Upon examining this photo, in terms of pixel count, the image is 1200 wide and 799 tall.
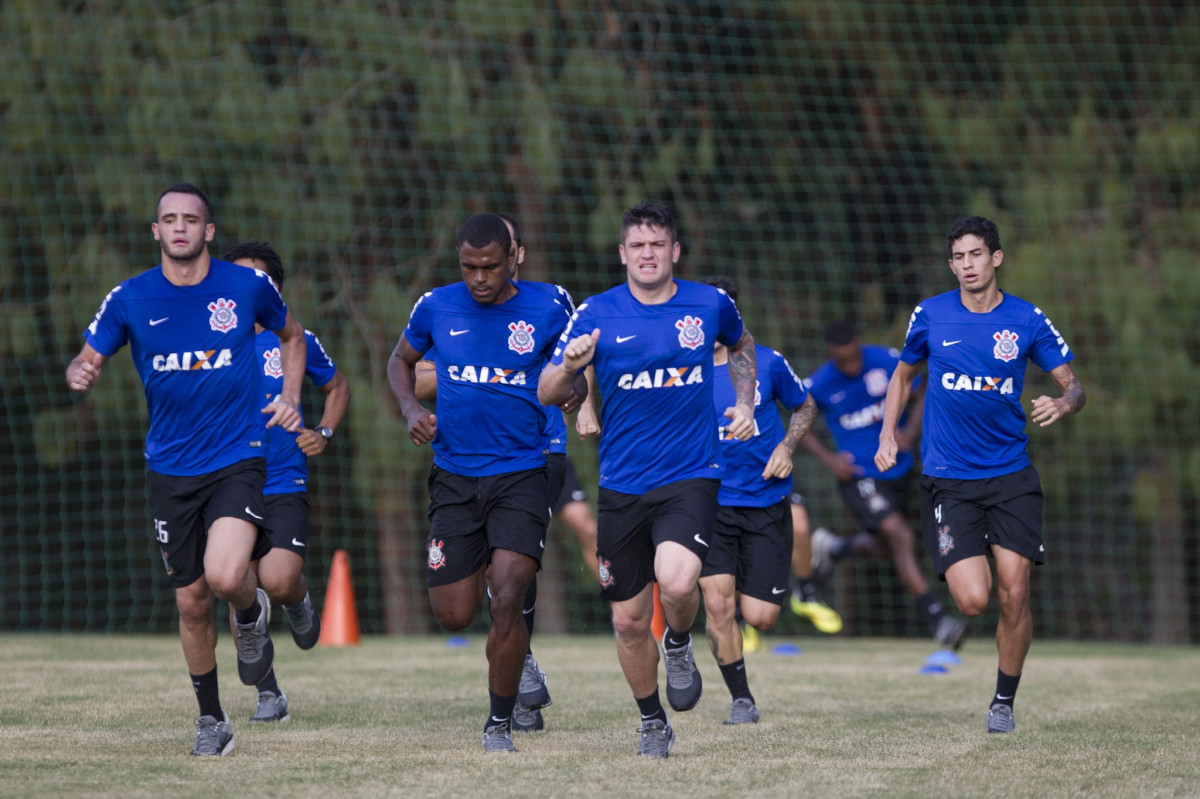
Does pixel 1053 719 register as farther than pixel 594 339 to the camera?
Yes

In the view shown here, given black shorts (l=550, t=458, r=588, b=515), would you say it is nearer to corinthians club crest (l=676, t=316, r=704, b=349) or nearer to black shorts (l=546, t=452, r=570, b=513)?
black shorts (l=546, t=452, r=570, b=513)

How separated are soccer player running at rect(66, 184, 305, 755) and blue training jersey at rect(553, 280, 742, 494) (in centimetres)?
130

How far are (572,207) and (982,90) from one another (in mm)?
4600

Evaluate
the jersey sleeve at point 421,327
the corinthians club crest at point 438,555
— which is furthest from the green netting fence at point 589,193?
the corinthians club crest at point 438,555

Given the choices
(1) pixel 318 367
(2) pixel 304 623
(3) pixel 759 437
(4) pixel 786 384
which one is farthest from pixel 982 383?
(2) pixel 304 623

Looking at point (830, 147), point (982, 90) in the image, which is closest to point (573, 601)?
point (830, 147)

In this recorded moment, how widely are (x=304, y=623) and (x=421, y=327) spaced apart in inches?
83.2

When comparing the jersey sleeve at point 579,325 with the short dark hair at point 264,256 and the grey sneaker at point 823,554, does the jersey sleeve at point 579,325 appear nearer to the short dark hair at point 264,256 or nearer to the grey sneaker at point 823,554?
the short dark hair at point 264,256

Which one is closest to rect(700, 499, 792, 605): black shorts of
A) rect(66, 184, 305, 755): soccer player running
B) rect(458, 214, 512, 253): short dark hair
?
rect(458, 214, 512, 253): short dark hair

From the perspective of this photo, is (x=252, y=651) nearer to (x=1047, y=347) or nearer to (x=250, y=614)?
(x=250, y=614)

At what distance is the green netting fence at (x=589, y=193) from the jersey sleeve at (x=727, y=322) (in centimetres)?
912

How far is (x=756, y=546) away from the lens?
798 centimetres

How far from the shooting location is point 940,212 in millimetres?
16344

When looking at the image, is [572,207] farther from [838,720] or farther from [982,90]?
[838,720]
